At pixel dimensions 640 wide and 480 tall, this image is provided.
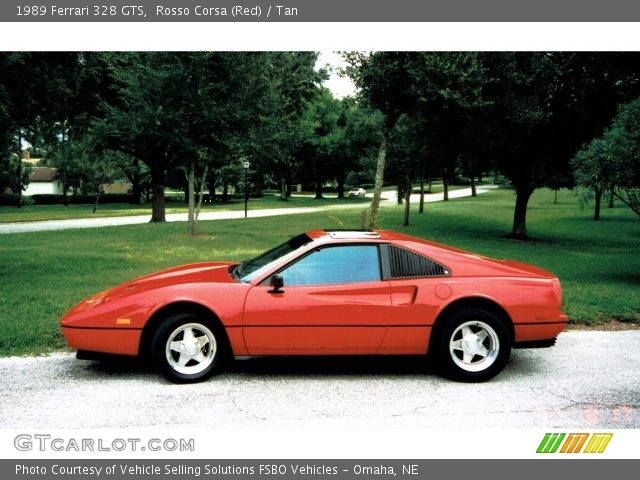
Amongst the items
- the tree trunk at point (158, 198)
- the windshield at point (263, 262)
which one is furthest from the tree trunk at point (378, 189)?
the tree trunk at point (158, 198)

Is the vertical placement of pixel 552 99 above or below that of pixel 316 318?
above

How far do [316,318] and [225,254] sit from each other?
400 inches

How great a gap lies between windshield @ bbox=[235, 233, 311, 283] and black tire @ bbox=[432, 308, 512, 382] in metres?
1.55

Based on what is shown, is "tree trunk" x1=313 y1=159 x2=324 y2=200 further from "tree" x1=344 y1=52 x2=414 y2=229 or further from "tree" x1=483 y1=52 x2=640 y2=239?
"tree" x1=344 y1=52 x2=414 y2=229

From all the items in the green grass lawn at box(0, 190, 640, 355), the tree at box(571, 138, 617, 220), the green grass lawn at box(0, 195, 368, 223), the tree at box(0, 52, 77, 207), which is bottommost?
the green grass lawn at box(0, 195, 368, 223)

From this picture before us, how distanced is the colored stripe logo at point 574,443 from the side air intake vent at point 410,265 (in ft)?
5.81

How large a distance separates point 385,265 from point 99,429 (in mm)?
2711

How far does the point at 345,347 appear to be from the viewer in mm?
5051

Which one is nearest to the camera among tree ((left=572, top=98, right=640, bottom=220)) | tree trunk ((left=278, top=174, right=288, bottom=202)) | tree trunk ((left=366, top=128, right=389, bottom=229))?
tree ((left=572, top=98, right=640, bottom=220))

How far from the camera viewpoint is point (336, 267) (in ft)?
17.2

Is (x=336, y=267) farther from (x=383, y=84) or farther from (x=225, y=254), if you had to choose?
(x=383, y=84)

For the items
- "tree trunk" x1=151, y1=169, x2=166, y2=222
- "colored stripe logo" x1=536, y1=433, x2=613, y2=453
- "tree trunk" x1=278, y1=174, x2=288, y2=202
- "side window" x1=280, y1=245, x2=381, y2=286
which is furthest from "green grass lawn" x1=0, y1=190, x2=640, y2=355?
"tree trunk" x1=278, y1=174, x2=288, y2=202

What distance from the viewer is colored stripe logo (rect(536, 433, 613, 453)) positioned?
3.84m

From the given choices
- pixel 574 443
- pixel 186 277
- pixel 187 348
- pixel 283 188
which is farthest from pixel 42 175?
pixel 574 443
